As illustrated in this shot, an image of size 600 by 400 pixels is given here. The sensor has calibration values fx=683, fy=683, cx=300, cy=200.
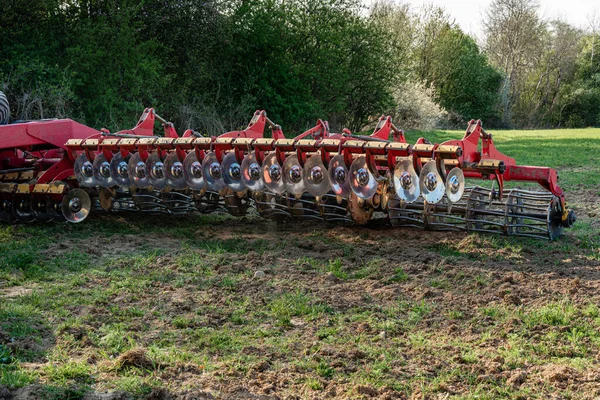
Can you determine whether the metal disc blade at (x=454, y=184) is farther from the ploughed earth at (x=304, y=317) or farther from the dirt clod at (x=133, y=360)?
the dirt clod at (x=133, y=360)

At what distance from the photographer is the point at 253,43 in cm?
2125

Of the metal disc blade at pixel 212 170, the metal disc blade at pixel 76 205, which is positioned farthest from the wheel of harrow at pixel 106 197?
the metal disc blade at pixel 212 170

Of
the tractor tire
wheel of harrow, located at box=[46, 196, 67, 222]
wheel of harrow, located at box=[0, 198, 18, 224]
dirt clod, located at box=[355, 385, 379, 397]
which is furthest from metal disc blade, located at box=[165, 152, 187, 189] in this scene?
dirt clod, located at box=[355, 385, 379, 397]

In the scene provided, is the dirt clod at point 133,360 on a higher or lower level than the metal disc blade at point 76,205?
lower

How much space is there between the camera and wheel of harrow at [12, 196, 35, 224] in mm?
8719

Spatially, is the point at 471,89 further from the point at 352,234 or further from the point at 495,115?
the point at 352,234

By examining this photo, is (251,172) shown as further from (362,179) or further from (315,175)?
(362,179)

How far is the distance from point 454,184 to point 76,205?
4736 mm

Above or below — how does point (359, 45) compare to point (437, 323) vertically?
above

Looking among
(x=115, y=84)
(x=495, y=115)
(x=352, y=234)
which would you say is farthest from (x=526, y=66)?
(x=352, y=234)

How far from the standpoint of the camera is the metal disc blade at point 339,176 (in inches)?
288

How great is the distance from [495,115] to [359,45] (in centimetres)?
2770

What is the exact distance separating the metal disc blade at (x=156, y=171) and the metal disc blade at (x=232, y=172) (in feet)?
2.82

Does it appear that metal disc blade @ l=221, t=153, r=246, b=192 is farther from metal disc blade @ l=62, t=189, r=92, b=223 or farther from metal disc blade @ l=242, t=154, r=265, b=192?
metal disc blade @ l=62, t=189, r=92, b=223
